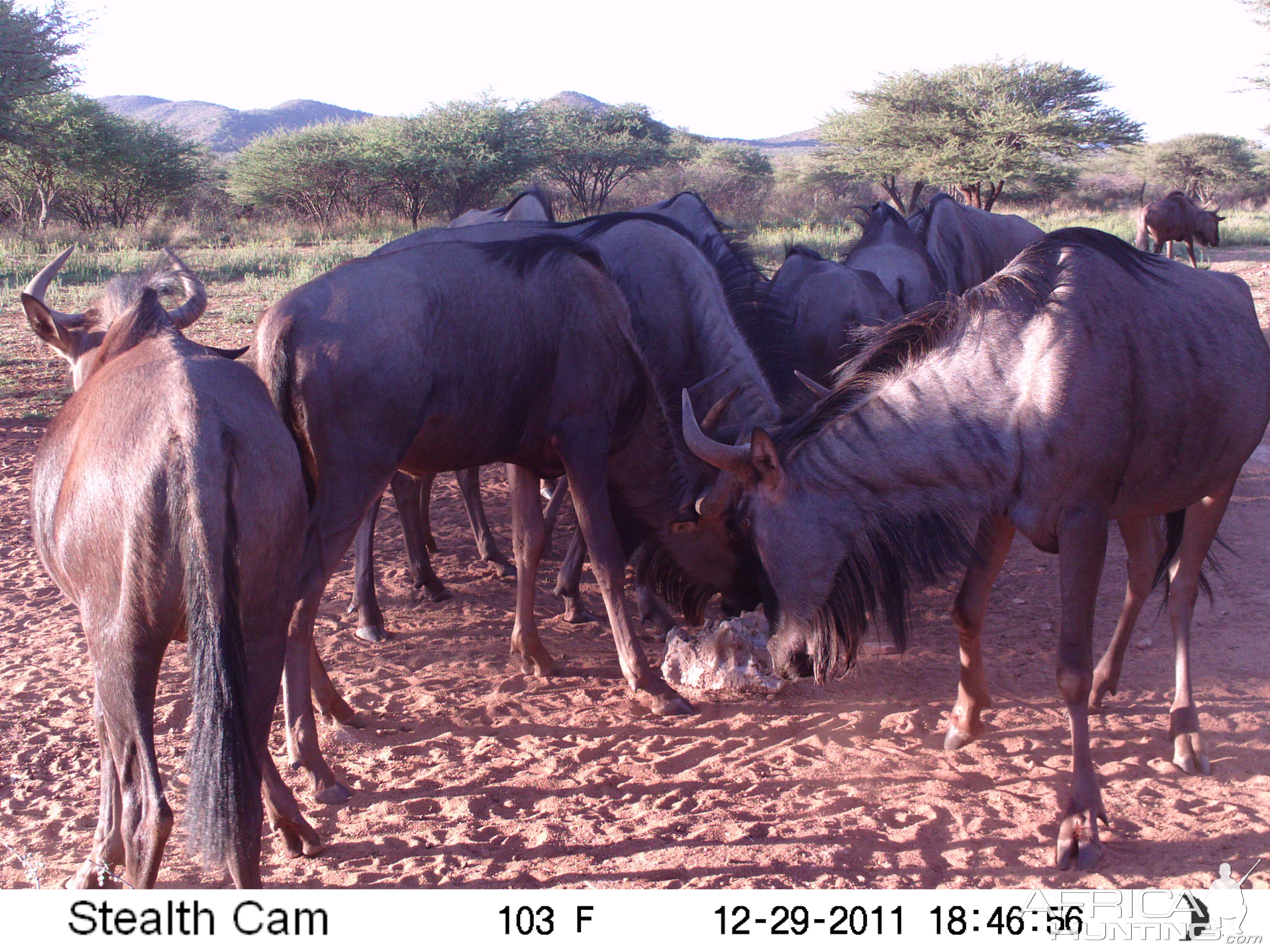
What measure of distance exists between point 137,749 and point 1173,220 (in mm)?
21745

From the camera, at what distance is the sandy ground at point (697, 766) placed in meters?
3.03

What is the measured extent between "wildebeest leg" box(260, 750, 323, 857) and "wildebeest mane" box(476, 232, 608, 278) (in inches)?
86.8

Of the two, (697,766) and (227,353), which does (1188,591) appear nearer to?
(697,766)

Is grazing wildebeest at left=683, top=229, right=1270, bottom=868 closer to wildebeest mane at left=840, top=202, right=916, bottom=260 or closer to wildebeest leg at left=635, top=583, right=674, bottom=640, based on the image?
wildebeest leg at left=635, top=583, right=674, bottom=640

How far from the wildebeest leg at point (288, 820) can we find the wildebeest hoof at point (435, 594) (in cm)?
236

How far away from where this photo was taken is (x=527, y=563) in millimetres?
4613

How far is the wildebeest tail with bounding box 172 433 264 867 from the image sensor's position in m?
2.26

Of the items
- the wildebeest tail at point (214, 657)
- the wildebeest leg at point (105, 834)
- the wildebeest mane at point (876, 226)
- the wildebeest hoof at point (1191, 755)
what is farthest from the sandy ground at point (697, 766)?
the wildebeest mane at point (876, 226)

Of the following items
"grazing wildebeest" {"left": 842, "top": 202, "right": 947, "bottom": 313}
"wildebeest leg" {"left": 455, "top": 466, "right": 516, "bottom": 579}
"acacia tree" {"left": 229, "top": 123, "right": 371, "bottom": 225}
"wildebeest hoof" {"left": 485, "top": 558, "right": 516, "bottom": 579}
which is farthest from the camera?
"acacia tree" {"left": 229, "top": 123, "right": 371, "bottom": 225}

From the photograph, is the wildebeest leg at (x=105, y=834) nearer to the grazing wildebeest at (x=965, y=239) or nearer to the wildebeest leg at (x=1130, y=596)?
the wildebeest leg at (x=1130, y=596)

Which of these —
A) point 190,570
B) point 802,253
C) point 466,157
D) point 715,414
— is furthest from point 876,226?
point 466,157

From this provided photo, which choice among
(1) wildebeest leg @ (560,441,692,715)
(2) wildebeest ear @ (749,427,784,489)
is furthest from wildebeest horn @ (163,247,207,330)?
(2) wildebeest ear @ (749,427,784,489)

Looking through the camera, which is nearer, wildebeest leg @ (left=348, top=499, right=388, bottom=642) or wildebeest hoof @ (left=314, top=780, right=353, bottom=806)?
wildebeest hoof @ (left=314, top=780, right=353, bottom=806)
